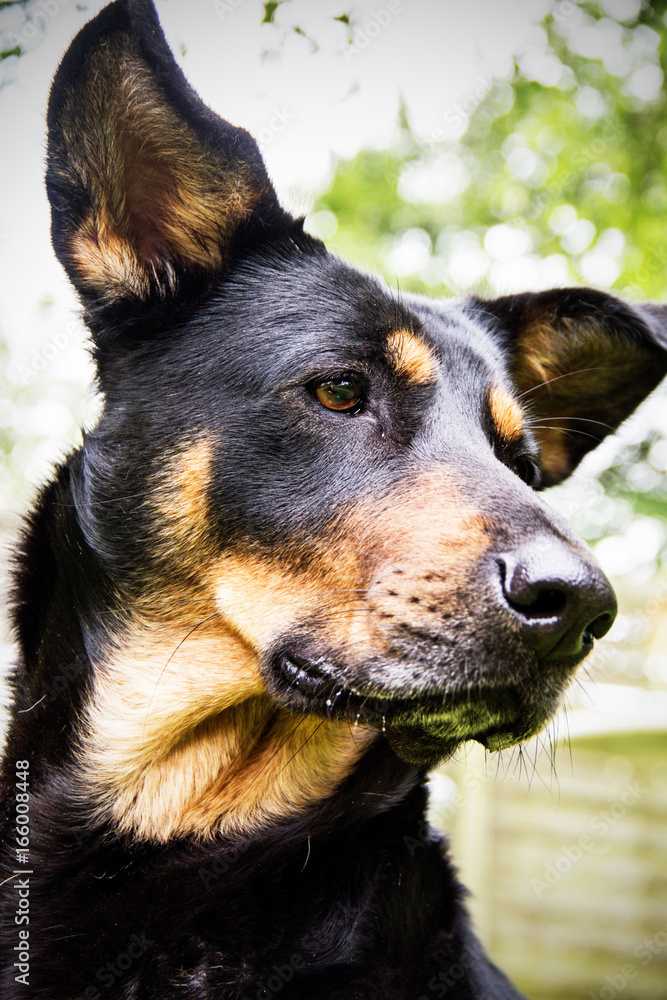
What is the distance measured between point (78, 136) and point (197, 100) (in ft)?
1.30

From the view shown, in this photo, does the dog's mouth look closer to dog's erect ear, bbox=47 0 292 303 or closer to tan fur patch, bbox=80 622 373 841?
tan fur patch, bbox=80 622 373 841

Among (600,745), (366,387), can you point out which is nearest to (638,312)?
(366,387)

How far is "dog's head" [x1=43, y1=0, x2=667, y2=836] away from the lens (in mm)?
1823

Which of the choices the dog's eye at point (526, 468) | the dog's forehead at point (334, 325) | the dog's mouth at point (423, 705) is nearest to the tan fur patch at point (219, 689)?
the dog's mouth at point (423, 705)

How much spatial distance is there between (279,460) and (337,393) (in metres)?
0.29

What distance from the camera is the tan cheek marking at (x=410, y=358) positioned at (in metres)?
2.41

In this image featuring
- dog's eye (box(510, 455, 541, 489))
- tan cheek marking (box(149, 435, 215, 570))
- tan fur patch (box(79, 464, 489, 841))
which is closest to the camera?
tan fur patch (box(79, 464, 489, 841))

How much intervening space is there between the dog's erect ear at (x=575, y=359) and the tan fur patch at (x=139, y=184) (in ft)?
4.26

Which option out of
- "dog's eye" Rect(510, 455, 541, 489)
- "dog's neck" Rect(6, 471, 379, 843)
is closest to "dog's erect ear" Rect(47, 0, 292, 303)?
"dog's neck" Rect(6, 471, 379, 843)

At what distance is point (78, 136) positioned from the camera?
229cm

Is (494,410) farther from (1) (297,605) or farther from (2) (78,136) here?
(2) (78,136)

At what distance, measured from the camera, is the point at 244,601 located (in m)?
2.20

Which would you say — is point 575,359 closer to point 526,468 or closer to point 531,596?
point 526,468

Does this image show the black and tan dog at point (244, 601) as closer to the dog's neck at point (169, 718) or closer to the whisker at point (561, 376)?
the dog's neck at point (169, 718)
